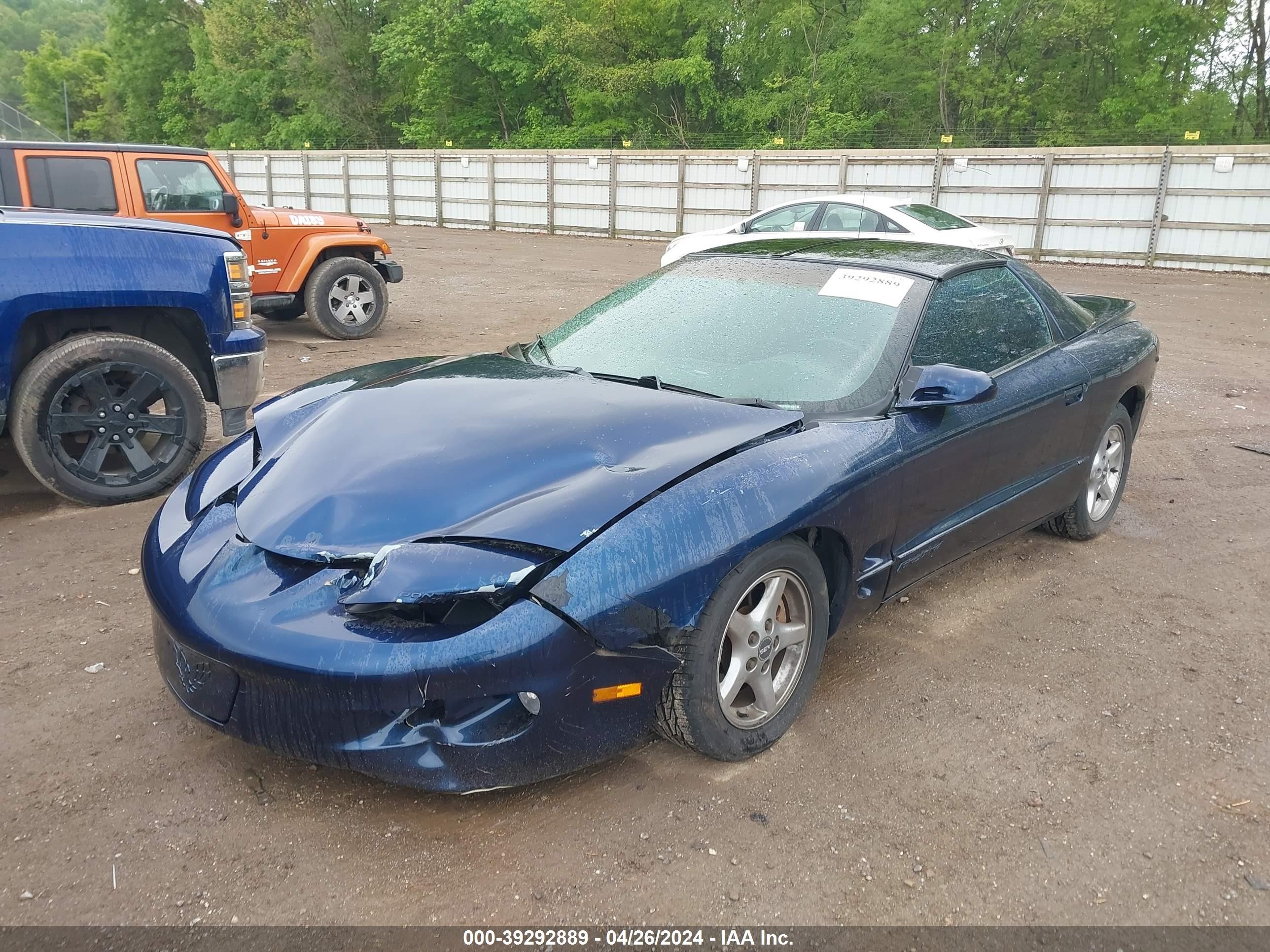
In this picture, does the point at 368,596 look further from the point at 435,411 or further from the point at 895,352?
the point at 895,352

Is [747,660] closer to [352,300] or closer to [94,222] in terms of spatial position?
[94,222]

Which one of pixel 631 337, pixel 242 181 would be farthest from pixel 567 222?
pixel 631 337

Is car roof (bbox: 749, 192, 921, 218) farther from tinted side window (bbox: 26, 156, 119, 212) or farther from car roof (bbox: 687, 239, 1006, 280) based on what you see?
car roof (bbox: 687, 239, 1006, 280)

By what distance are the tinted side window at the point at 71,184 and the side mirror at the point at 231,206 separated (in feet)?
3.12

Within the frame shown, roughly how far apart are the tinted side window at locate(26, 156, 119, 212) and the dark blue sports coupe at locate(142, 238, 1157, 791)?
527 cm

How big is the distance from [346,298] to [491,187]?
17.8 metres

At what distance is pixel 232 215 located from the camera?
869cm

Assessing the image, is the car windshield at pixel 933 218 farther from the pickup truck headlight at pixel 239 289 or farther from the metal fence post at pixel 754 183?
the metal fence post at pixel 754 183

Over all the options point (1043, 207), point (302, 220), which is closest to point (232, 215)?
point (302, 220)

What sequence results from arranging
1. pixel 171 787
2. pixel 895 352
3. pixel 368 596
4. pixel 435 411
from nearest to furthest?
pixel 368 596
pixel 171 787
pixel 435 411
pixel 895 352

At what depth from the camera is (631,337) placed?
370 cm

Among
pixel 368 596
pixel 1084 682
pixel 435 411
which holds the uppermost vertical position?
pixel 435 411

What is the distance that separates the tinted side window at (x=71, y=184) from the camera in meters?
7.50

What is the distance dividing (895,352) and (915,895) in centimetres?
179
